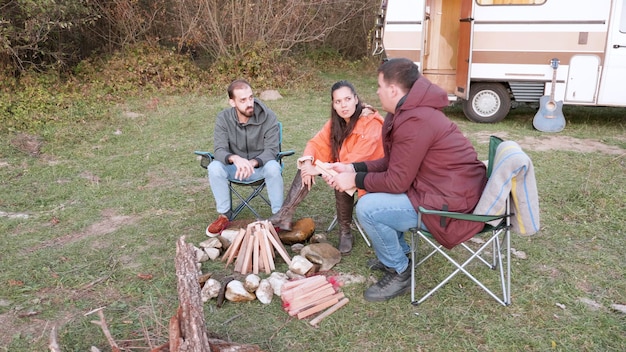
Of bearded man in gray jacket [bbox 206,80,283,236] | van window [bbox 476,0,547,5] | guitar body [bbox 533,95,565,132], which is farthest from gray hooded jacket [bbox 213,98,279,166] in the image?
guitar body [bbox 533,95,565,132]

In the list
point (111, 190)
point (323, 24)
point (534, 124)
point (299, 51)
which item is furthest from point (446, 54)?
point (111, 190)

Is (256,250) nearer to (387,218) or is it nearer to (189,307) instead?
(387,218)

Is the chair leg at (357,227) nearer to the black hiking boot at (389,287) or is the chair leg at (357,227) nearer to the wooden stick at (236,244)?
the black hiking boot at (389,287)

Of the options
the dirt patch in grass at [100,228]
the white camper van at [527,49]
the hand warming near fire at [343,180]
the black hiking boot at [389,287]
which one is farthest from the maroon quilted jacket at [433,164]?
the white camper van at [527,49]

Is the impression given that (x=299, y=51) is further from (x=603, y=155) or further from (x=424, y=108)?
(x=424, y=108)

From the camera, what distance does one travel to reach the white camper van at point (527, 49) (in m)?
6.86

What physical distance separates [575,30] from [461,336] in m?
5.99

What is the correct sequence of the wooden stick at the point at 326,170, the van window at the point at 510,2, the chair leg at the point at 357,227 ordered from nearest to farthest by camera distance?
the wooden stick at the point at 326,170, the chair leg at the point at 357,227, the van window at the point at 510,2

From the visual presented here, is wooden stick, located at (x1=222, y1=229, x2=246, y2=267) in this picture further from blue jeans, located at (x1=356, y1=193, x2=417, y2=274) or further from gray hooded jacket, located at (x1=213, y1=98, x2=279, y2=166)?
blue jeans, located at (x1=356, y1=193, x2=417, y2=274)

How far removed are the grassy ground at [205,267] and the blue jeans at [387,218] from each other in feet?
1.11

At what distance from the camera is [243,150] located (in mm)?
4137

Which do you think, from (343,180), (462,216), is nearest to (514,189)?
(462,216)

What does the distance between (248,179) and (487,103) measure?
5.19 metres

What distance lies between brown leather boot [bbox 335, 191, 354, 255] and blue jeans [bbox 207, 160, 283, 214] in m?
0.53
